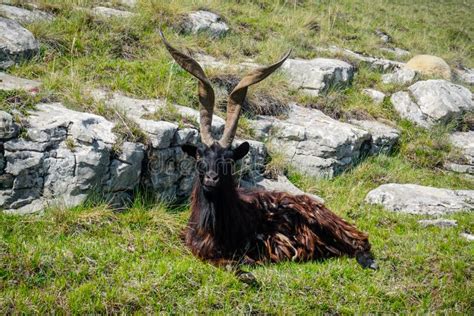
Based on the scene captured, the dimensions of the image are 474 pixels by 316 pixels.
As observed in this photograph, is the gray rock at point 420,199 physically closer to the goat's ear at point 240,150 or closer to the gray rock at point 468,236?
the gray rock at point 468,236

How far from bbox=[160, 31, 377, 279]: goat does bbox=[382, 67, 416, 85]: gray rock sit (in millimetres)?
7977

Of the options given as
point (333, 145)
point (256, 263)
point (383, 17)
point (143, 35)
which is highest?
point (383, 17)

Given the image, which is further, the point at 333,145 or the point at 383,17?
the point at 383,17

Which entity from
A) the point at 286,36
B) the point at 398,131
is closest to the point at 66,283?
the point at 398,131

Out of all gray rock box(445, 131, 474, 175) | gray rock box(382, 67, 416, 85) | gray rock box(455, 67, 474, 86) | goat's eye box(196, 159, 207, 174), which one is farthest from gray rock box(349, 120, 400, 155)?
gray rock box(455, 67, 474, 86)

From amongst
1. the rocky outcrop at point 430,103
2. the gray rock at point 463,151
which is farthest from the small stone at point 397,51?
the gray rock at point 463,151

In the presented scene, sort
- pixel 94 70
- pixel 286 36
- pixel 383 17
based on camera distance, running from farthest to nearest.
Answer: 1. pixel 383 17
2. pixel 286 36
3. pixel 94 70

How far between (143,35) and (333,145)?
4.77 metres

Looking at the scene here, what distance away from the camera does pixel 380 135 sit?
10.7 meters

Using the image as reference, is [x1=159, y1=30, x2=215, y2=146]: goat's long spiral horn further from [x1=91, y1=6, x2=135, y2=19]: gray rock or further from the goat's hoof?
[x1=91, y1=6, x2=135, y2=19]: gray rock

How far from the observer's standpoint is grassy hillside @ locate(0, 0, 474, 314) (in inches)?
182

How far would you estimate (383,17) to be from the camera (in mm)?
22969

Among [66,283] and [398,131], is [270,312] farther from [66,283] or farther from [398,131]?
[398,131]

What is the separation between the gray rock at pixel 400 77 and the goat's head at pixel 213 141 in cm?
837
